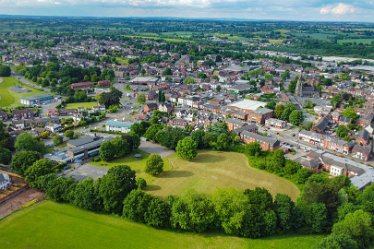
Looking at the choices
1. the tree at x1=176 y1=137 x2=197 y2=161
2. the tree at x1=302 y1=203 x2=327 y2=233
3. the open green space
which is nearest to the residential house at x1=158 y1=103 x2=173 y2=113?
the open green space

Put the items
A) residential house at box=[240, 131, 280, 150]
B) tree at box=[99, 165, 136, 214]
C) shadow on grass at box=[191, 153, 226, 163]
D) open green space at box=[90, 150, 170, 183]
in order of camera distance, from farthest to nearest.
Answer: residential house at box=[240, 131, 280, 150] < shadow on grass at box=[191, 153, 226, 163] < open green space at box=[90, 150, 170, 183] < tree at box=[99, 165, 136, 214]

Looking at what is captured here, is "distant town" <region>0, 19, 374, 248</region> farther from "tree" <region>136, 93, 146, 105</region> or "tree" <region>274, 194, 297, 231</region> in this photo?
"tree" <region>274, 194, 297, 231</region>

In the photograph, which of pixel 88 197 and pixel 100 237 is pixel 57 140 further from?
pixel 100 237

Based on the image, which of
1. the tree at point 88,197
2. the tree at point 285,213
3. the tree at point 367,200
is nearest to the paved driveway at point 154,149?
the tree at point 88,197

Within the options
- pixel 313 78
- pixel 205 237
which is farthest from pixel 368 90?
pixel 205 237

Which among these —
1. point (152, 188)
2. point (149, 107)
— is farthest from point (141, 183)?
point (149, 107)

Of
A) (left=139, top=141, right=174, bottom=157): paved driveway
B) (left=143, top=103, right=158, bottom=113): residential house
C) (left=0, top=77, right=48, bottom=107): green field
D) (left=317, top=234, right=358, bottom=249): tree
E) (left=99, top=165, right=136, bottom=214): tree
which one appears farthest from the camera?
(left=0, top=77, right=48, bottom=107): green field

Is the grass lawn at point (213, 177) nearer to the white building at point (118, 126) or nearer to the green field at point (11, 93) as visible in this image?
the white building at point (118, 126)
